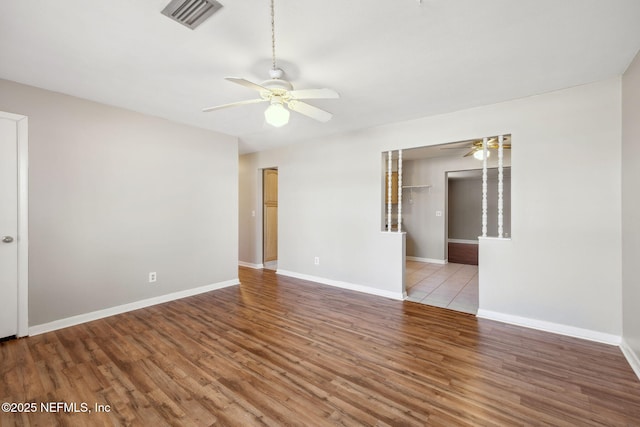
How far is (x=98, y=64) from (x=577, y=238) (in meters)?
4.64

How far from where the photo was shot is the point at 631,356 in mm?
2207

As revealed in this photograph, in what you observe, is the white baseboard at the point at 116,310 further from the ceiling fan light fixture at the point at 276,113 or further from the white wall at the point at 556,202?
the ceiling fan light fixture at the point at 276,113

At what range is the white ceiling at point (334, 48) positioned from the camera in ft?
5.47

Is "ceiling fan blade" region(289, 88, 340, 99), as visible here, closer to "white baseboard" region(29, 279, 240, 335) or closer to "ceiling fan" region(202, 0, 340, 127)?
"ceiling fan" region(202, 0, 340, 127)

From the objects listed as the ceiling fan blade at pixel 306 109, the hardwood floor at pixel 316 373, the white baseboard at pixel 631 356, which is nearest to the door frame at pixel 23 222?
the hardwood floor at pixel 316 373

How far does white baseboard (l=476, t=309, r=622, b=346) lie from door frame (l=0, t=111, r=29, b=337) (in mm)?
4727

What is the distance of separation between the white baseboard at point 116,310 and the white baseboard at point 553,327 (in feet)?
12.1

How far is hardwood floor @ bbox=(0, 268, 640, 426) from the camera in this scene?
65.2 inches

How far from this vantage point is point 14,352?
2346 millimetres

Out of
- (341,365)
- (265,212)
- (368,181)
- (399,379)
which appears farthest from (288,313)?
(265,212)

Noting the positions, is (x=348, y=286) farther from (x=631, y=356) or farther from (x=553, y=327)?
(x=631, y=356)

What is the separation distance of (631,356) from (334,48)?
11.1ft

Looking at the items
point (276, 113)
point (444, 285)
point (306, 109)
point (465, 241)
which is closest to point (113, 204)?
point (276, 113)

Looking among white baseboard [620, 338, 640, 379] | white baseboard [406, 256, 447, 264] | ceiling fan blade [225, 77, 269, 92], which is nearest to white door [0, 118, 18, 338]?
ceiling fan blade [225, 77, 269, 92]
